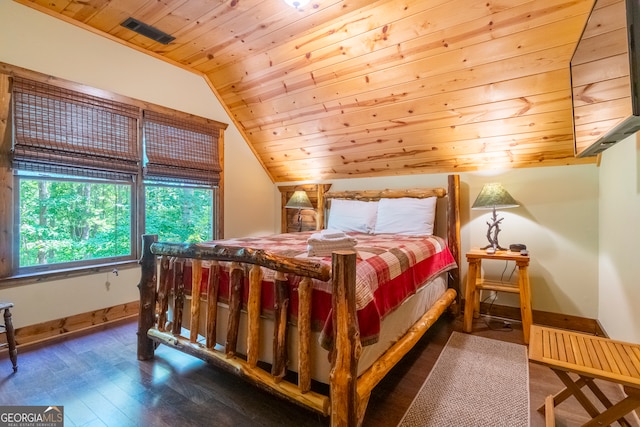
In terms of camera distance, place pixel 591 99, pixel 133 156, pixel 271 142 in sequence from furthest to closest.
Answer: pixel 271 142 → pixel 133 156 → pixel 591 99

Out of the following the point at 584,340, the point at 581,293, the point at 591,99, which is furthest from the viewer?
the point at 581,293

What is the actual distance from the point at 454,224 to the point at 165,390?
2.75 m

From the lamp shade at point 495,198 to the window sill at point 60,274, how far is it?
10.9 ft

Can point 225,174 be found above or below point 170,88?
below

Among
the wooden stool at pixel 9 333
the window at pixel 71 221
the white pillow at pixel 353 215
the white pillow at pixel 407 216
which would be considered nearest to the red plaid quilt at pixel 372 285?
the white pillow at pixel 407 216

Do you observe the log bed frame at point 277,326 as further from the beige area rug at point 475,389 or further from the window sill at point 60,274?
the window sill at point 60,274

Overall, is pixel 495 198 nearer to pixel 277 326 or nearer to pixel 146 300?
pixel 277 326

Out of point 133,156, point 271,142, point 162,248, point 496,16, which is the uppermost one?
point 496,16

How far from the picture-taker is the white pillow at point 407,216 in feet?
9.84

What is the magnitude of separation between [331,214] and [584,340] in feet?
8.26

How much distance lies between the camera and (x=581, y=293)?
102 inches

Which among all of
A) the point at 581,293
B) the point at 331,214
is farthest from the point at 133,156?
the point at 581,293

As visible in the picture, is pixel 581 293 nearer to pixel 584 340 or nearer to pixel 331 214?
pixel 584 340

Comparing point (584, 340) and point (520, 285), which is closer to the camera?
point (584, 340)
